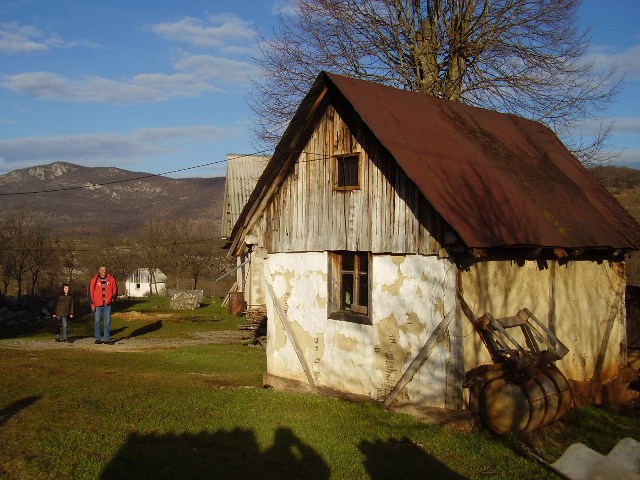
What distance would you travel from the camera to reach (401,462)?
26.7 ft

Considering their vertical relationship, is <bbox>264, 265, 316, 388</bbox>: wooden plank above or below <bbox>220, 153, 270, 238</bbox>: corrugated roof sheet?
below

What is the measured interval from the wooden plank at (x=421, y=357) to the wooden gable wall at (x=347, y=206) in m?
1.09

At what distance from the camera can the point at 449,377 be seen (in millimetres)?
9742

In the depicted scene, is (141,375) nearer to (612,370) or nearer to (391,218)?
(391,218)

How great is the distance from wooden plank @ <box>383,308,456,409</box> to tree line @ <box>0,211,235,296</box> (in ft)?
117

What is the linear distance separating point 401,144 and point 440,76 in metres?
12.8

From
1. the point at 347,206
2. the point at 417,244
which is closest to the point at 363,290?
the point at 347,206

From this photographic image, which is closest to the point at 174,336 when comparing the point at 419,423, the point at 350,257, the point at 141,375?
the point at 141,375

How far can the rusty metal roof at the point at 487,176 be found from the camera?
9969 millimetres

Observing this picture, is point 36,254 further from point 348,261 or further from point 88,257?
point 348,261

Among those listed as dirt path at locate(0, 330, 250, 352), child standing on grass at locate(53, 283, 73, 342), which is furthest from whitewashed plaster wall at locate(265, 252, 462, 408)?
child standing on grass at locate(53, 283, 73, 342)

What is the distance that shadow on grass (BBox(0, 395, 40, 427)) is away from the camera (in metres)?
8.91

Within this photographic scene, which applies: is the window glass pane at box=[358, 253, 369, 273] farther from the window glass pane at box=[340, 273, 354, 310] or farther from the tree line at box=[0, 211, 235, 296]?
the tree line at box=[0, 211, 235, 296]

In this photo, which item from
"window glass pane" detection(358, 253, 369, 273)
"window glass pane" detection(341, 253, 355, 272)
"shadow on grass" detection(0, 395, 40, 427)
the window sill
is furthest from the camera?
"window glass pane" detection(341, 253, 355, 272)
